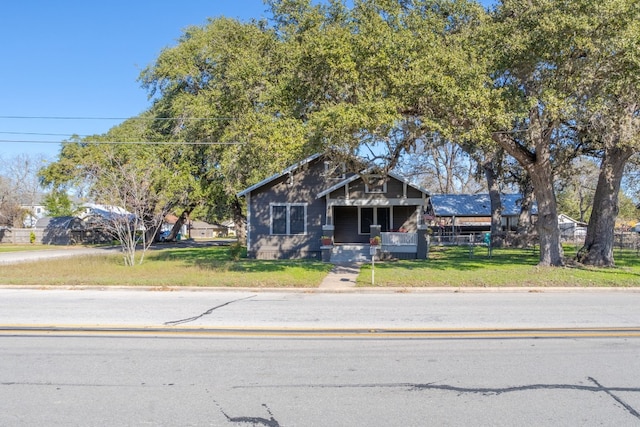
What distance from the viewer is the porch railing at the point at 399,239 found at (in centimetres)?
2406

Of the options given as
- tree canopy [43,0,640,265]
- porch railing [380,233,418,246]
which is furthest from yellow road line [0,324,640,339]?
porch railing [380,233,418,246]

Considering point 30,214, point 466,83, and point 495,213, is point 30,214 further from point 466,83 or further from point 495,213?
point 466,83

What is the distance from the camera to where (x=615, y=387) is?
513cm

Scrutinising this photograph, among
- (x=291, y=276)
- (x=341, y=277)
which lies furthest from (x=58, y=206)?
(x=341, y=277)

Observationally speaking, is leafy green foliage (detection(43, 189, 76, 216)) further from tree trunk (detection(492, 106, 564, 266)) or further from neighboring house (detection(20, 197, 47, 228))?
tree trunk (detection(492, 106, 564, 266))

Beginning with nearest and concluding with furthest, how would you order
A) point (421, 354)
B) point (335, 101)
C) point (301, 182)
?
point (421, 354) < point (335, 101) < point (301, 182)

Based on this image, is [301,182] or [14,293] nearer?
[14,293]

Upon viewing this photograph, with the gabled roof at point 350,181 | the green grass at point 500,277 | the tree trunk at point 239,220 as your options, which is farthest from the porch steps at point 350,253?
the tree trunk at point 239,220

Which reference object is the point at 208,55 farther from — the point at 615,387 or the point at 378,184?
the point at 615,387

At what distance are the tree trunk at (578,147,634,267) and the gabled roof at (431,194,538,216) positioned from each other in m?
25.1

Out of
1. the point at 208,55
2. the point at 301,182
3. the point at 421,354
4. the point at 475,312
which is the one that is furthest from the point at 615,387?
the point at 208,55

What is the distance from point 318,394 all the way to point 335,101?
40.5ft

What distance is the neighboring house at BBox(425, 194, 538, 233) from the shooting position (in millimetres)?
46188

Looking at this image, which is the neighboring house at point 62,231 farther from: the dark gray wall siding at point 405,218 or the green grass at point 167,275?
the dark gray wall siding at point 405,218
